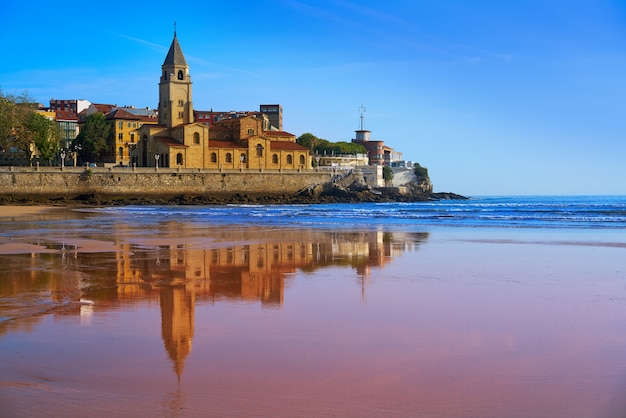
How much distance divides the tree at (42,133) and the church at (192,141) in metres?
9.00

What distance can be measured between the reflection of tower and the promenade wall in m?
56.2

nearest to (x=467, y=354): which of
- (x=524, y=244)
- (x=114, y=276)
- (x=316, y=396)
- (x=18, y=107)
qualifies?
(x=316, y=396)

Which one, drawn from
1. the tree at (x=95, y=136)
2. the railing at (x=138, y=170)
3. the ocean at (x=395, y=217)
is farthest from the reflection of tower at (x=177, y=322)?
the tree at (x=95, y=136)

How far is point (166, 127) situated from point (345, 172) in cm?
2219

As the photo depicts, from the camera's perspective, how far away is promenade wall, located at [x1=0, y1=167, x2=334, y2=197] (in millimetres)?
64000

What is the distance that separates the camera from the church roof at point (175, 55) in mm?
80250

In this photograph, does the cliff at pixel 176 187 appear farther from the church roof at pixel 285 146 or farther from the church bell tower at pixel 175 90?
the church bell tower at pixel 175 90

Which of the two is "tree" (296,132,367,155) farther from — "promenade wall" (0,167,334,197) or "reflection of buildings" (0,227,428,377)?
"reflection of buildings" (0,227,428,377)

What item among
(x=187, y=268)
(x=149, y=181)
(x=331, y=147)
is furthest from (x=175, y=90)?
(x=187, y=268)

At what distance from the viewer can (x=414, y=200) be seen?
286ft

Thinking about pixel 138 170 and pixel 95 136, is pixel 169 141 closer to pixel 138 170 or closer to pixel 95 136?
pixel 138 170

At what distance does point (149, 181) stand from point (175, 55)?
57.2ft

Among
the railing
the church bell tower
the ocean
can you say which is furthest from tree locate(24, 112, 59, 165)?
the ocean

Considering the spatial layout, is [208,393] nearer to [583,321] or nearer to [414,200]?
[583,321]
